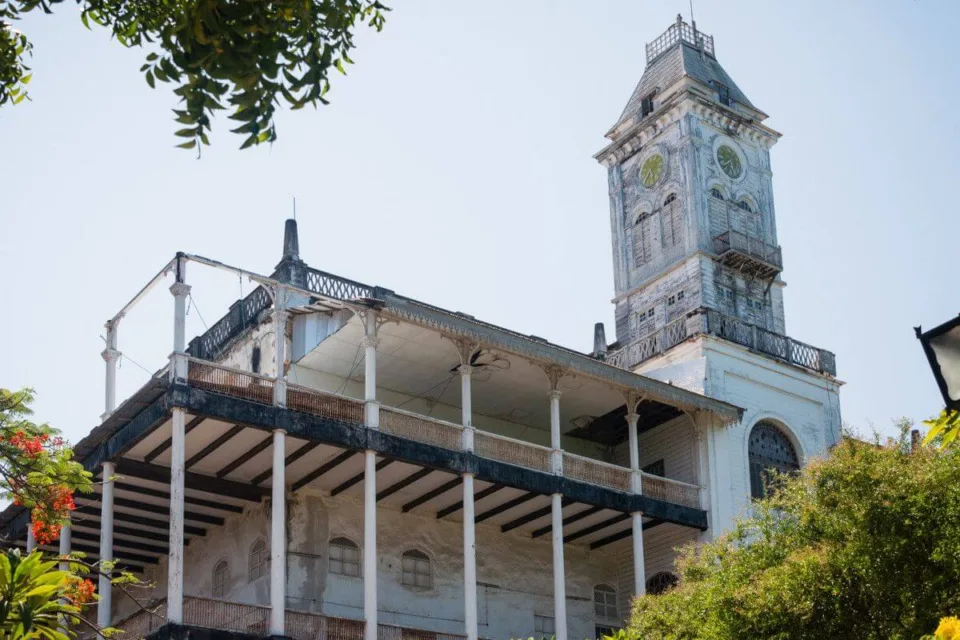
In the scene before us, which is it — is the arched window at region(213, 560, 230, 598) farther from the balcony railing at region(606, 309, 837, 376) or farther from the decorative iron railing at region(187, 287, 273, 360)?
the balcony railing at region(606, 309, 837, 376)

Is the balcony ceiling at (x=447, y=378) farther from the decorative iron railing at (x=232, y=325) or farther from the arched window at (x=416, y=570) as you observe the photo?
the arched window at (x=416, y=570)

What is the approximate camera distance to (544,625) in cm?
3117

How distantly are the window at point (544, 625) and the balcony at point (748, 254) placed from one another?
11.3 meters

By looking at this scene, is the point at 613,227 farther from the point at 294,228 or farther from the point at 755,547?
the point at 755,547

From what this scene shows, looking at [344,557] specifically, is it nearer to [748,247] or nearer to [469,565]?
[469,565]

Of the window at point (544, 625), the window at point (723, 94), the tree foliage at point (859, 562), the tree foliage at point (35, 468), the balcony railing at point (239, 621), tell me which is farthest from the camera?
the window at point (723, 94)

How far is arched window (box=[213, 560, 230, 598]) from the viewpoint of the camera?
95.6 ft

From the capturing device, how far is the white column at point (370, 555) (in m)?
24.5

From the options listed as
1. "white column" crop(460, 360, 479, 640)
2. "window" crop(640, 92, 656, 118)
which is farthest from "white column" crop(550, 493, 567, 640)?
"window" crop(640, 92, 656, 118)

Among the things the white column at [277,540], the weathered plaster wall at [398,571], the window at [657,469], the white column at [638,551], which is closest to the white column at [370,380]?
the white column at [277,540]

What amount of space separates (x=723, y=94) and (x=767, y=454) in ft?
39.4

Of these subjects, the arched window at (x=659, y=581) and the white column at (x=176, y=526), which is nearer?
the white column at (x=176, y=526)

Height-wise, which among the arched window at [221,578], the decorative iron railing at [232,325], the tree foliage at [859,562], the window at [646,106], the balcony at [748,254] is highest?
the window at [646,106]

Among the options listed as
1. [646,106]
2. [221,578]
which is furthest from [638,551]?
[646,106]
